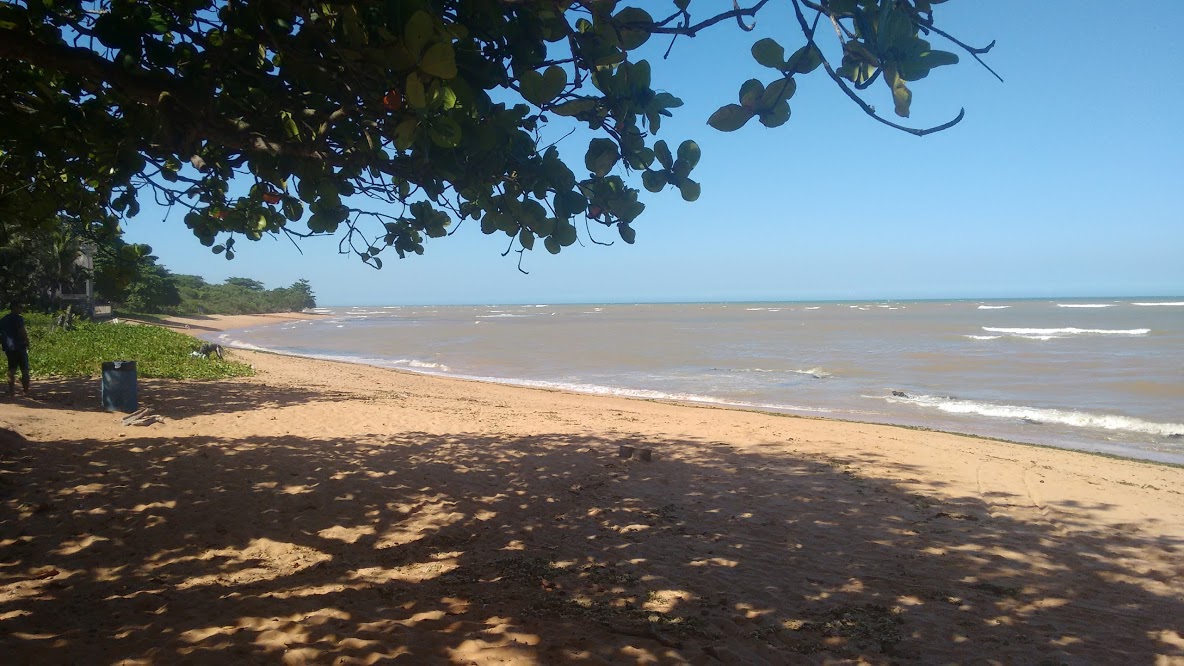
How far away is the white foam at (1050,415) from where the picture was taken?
1056 centimetres

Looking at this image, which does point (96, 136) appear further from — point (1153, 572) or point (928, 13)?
point (1153, 572)

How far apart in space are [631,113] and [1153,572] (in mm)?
4751

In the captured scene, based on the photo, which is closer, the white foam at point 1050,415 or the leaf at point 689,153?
the leaf at point 689,153

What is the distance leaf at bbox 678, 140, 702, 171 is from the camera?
2.40 metres

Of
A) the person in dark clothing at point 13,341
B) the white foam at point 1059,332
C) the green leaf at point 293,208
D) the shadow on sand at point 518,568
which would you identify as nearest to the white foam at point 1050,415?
the shadow on sand at point 518,568

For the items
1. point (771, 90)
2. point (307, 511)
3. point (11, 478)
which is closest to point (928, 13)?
point (771, 90)

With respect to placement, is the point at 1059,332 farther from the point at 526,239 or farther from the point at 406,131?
the point at 406,131

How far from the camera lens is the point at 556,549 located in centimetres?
425

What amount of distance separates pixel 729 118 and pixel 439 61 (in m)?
0.90

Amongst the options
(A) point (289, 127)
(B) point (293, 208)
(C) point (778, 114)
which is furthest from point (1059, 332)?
(A) point (289, 127)

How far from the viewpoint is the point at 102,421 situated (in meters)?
7.46

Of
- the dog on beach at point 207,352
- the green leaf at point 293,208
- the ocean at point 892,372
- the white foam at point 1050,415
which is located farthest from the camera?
the dog on beach at point 207,352

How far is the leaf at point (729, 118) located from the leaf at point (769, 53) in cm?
15

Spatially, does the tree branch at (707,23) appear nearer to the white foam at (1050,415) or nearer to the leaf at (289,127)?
the leaf at (289,127)
